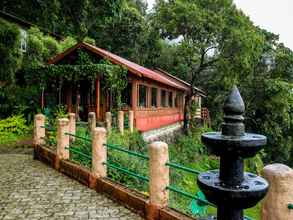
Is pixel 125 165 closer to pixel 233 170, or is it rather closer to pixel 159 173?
pixel 159 173

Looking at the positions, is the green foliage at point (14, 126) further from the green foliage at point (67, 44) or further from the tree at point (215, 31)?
the tree at point (215, 31)

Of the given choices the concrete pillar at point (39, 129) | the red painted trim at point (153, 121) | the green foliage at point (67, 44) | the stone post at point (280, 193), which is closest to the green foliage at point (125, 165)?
the concrete pillar at point (39, 129)

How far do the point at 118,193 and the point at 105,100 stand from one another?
12655mm

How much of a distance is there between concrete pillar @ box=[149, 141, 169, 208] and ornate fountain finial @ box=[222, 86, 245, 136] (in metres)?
3.89

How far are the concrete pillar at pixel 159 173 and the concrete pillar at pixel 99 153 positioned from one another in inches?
92.6

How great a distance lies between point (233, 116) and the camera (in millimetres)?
2410

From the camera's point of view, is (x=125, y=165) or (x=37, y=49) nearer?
(x=125, y=165)

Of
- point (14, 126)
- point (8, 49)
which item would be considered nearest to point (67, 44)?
point (14, 126)

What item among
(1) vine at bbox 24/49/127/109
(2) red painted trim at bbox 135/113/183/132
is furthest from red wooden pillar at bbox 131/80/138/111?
(2) red painted trim at bbox 135/113/183/132

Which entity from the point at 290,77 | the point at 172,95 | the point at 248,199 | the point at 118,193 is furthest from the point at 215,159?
the point at 248,199

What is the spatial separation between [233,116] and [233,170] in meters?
0.35

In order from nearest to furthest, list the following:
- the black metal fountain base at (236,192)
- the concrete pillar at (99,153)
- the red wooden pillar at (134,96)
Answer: the black metal fountain base at (236,192)
the concrete pillar at (99,153)
the red wooden pillar at (134,96)

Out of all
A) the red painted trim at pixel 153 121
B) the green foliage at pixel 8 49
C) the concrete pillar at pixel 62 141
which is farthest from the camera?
the red painted trim at pixel 153 121

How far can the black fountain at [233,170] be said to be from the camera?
89.4 inches
